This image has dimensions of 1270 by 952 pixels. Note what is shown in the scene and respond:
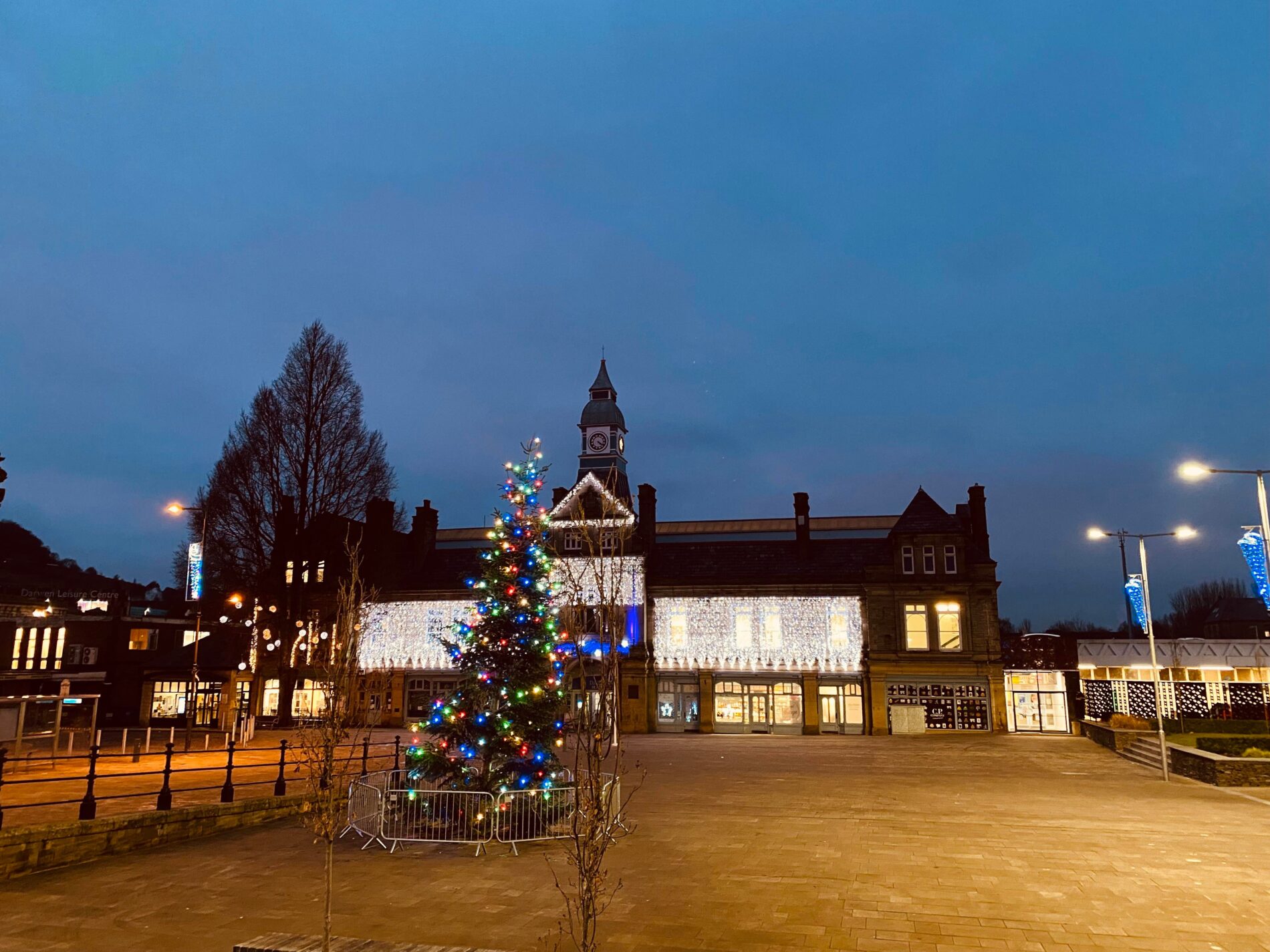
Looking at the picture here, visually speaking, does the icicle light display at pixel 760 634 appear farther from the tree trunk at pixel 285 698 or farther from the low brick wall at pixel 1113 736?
the tree trunk at pixel 285 698

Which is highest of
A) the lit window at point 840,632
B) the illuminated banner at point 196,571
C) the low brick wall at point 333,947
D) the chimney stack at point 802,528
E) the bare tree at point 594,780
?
the chimney stack at point 802,528

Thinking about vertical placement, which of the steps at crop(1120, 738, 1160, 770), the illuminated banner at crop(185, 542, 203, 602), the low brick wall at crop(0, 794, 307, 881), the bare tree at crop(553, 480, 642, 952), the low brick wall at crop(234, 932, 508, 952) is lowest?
the steps at crop(1120, 738, 1160, 770)

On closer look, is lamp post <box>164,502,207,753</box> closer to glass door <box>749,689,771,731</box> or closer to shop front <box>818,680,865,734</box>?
glass door <box>749,689,771,731</box>

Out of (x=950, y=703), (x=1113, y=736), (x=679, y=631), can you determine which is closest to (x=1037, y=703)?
(x=950, y=703)

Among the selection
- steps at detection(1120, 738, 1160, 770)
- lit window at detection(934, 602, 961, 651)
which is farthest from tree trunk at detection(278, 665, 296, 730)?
steps at detection(1120, 738, 1160, 770)

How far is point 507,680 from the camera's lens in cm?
1463

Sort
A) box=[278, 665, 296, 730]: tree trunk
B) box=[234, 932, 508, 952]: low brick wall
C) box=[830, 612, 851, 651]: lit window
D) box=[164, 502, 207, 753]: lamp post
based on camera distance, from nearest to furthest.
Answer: box=[234, 932, 508, 952]: low brick wall
box=[164, 502, 207, 753]: lamp post
box=[278, 665, 296, 730]: tree trunk
box=[830, 612, 851, 651]: lit window

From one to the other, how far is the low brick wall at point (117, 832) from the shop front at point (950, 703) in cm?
2975

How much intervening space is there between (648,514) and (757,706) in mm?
11428

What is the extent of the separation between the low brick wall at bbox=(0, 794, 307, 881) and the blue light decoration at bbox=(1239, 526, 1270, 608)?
2087 cm

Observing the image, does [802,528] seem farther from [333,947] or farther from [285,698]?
[333,947]

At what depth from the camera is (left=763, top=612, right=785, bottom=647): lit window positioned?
4006 centimetres

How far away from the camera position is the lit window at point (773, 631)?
4006 cm

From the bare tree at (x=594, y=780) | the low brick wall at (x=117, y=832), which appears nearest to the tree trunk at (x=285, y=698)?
the low brick wall at (x=117, y=832)
